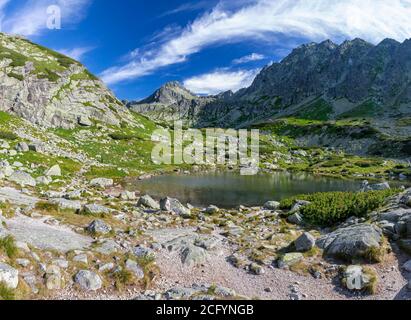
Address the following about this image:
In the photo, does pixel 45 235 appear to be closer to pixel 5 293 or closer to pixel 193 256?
pixel 5 293

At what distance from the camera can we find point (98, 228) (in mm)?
21688

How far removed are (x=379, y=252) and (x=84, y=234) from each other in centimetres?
1674

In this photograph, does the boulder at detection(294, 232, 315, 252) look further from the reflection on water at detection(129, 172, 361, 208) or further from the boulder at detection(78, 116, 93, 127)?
the boulder at detection(78, 116, 93, 127)

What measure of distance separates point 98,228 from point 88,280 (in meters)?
6.73

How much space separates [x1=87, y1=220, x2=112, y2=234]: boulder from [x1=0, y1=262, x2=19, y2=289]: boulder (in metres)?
7.63

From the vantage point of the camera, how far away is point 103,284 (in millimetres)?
15484

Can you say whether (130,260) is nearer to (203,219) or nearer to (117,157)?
(203,219)

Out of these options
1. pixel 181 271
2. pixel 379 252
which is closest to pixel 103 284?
pixel 181 271

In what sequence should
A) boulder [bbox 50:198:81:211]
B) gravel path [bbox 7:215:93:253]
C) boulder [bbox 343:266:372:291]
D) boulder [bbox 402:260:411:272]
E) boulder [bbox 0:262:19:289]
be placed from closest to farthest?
boulder [bbox 0:262:19:289] < boulder [bbox 343:266:372:291] < gravel path [bbox 7:215:93:253] < boulder [bbox 402:260:411:272] < boulder [bbox 50:198:81:211]

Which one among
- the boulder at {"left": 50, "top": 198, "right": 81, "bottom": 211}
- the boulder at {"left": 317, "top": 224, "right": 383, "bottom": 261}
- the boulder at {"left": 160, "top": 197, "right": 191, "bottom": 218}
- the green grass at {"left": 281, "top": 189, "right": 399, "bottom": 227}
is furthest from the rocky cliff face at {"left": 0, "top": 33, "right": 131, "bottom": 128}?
the boulder at {"left": 317, "top": 224, "right": 383, "bottom": 261}

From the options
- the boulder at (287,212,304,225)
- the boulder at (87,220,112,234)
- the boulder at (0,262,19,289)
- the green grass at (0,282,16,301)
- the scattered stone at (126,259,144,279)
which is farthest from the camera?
the boulder at (287,212,304,225)

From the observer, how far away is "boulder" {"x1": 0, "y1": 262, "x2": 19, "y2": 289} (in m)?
13.1

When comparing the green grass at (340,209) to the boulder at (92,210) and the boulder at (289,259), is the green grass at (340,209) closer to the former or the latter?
the boulder at (289,259)

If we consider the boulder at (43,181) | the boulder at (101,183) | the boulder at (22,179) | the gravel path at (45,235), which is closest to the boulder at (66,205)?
the gravel path at (45,235)
